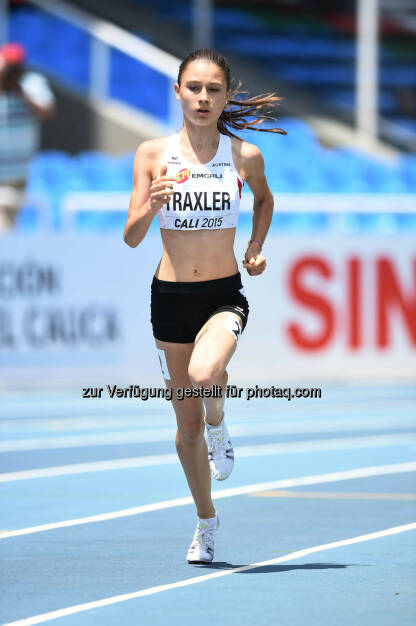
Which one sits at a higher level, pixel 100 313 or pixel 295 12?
pixel 295 12

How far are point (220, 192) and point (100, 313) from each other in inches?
418

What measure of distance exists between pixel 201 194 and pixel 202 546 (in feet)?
5.38

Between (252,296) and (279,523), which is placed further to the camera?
(252,296)

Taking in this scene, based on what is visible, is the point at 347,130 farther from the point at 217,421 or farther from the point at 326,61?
the point at 217,421

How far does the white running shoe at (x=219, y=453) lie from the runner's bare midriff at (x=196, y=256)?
702 millimetres

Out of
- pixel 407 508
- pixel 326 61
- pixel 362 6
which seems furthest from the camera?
pixel 326 61

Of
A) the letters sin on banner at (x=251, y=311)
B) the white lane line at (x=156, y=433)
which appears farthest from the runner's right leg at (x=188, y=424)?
the letters sin on banner at (x=251, y=311)

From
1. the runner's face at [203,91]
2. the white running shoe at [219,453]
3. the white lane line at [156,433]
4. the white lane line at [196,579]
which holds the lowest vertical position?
the white lane line at [156,433]

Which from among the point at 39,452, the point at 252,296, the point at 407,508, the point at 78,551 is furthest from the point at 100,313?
the point at 78,551

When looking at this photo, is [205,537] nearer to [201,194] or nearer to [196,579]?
[196,579]

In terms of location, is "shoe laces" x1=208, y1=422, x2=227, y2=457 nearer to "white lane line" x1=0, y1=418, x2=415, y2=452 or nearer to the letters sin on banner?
"white lane line" x1=0, y1=418, x2=415, y2=452

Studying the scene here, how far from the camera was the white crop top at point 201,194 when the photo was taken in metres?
6.91

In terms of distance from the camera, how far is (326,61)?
95.7 feet

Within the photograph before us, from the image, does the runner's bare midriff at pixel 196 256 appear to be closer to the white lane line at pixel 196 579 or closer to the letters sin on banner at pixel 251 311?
the white lane line at pixel 196 579
